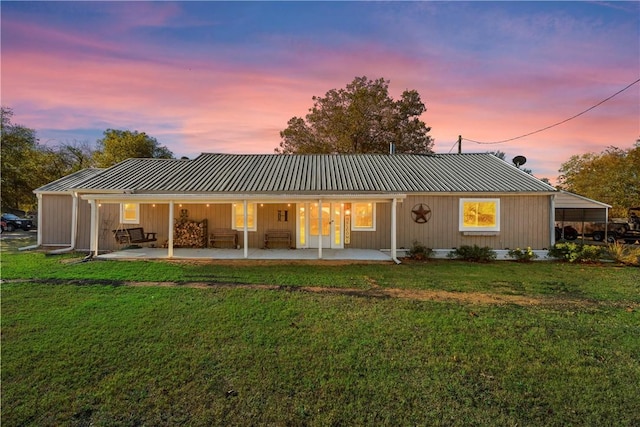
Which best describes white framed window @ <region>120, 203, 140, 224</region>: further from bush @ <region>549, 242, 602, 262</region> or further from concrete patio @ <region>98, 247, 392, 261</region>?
bush @ <region>549, 242, 602, 262</region>

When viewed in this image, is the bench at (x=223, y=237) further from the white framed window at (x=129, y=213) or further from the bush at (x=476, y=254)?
the bush at (x=476, y=254)

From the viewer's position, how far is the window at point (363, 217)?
1129 centimetres

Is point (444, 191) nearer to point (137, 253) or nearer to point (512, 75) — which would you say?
point (512, 75)

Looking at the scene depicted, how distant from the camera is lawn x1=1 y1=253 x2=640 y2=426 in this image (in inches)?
107

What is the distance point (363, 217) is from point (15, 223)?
23225 millimetres

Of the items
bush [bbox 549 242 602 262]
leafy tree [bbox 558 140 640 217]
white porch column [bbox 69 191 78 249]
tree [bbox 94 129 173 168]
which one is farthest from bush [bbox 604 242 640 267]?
tree [bbox 94 129 173 168]

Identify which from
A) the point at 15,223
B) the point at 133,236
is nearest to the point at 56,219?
the point at 133,236

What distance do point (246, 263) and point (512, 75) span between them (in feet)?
42.4

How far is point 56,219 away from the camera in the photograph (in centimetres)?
1220

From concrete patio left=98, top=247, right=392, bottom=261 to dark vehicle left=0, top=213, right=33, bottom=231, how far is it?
15256 millimetres

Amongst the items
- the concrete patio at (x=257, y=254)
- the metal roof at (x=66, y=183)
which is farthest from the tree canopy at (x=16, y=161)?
the concrete patio at (x=257, y=254)

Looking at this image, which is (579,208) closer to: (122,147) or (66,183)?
(66,183)

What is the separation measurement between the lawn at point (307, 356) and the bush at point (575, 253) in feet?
12.8

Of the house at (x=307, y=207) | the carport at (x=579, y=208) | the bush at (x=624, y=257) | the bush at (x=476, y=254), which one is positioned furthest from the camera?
the carport at (x=579, y=208)
